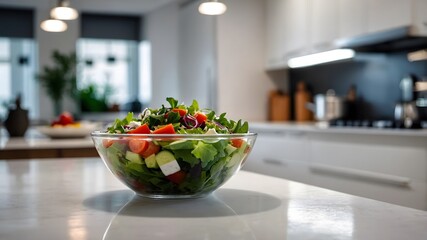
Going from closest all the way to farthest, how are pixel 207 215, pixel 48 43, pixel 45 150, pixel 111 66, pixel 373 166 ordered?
pixel 207 215
pixel 45 150
pixel 373 166
pixel 48 43
pixel 111 66

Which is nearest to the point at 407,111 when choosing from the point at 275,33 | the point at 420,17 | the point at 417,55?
the point at 417,55

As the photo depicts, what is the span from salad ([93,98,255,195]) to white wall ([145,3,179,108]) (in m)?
5.81

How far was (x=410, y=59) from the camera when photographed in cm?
377

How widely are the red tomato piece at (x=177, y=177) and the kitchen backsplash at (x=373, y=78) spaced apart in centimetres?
295

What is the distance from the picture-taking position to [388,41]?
362cm

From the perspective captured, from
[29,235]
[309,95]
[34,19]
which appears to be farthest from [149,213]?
[34,19]

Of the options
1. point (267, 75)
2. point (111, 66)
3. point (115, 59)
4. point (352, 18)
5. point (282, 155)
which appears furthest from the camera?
point (111, 66)

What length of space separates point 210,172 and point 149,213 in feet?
0.49

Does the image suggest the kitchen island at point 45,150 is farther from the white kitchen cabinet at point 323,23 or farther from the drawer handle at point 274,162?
the white kitchen cabinet at point 323,23

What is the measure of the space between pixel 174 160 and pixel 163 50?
656 centimetres

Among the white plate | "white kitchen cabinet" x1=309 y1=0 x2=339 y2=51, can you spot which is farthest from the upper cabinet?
the white plate

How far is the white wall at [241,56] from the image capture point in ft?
17.4

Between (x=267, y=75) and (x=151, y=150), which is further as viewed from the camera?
(x=267, y=75)

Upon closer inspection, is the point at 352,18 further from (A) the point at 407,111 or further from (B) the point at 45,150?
(B) the point at 45,150
